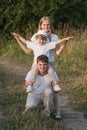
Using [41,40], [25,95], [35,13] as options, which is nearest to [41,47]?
[41,40]

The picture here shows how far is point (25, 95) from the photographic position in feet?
29.1

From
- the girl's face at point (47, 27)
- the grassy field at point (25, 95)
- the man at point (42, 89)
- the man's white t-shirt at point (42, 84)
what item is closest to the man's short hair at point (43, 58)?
the man at point (42, 89)

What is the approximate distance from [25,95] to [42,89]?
62.1 inches

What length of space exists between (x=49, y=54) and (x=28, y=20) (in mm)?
7326

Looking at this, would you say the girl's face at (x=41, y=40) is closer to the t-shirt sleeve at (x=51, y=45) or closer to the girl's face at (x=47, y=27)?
the t-shirt sleeve at (x=51, y=45)

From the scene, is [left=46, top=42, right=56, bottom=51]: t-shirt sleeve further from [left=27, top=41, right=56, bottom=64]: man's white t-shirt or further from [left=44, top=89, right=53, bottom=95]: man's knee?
[left=44, top=89, right=53, bottom=95]: man's knee

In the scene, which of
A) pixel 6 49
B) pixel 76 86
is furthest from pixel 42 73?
pixel 6 49

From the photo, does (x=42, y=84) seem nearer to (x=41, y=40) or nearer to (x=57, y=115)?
(x=57, y=115)

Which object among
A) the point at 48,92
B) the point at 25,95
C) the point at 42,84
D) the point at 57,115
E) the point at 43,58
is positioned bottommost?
the point at 57,115

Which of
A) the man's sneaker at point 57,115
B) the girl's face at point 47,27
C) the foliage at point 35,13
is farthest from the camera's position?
the foliage at point 35,13

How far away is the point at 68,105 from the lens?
838 cm

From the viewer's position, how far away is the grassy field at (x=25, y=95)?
6.96 metres

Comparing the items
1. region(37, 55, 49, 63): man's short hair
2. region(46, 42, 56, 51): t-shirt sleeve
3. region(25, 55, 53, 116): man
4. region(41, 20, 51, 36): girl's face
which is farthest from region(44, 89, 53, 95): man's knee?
region(41, 20, 51, 36): girl's face

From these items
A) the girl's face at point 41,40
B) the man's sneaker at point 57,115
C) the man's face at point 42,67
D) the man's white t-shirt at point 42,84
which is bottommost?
the man's sneaker at point 57,115
